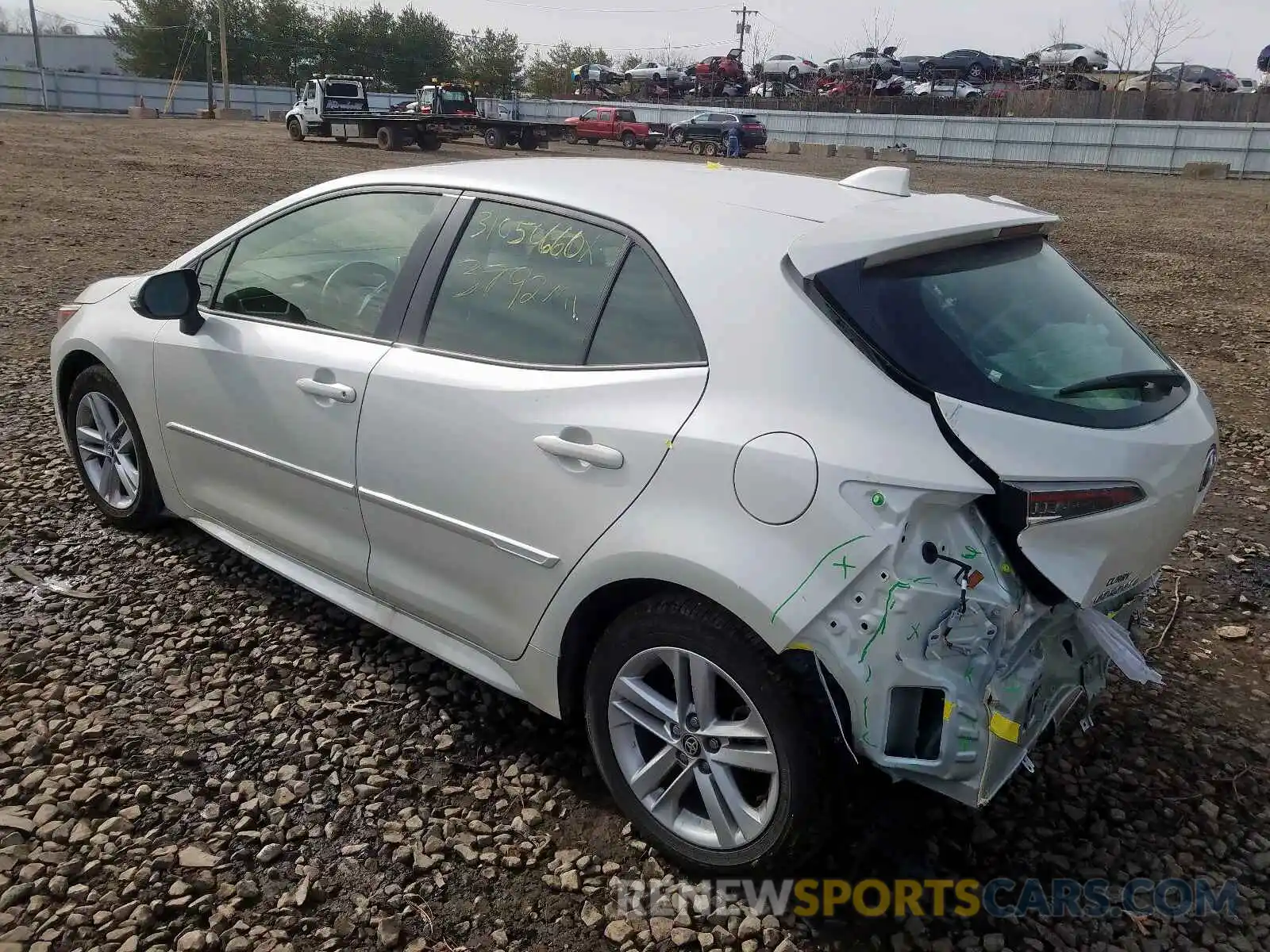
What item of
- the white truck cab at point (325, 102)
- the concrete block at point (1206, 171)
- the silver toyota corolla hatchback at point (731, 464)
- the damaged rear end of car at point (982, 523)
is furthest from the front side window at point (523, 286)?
the concrete block at point (1206, 171)

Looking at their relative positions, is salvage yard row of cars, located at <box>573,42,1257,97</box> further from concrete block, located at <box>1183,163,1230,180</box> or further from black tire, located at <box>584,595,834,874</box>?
black tire, located at <box>584,595,834,874</box>

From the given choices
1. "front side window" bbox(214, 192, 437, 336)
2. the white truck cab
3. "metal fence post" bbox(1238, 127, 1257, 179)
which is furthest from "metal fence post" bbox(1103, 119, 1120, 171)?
"front side window" bbox(214, 192, 437, 336)

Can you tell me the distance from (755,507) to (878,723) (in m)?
0.54

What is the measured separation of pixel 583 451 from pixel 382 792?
1189 millimetres

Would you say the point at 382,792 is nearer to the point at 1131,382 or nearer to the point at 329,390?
the point at 329,390

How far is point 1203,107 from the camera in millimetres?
38062

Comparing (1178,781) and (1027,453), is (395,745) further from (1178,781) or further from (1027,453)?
(1178,781)

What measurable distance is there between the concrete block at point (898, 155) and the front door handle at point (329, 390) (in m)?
35.1

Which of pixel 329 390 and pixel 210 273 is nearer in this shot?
pixel 329 390

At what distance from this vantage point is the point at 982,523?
6.86 ft

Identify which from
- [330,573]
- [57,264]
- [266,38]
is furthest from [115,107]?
[330,573]

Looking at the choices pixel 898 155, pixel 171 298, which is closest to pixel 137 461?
pixel 171 298

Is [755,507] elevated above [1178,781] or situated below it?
above

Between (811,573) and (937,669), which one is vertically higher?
(811,573)
